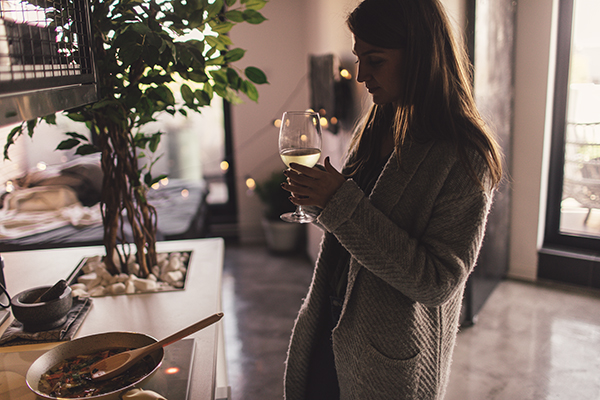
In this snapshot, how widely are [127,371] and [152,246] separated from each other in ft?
2.28

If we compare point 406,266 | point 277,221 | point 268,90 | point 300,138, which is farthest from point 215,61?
point 268,90

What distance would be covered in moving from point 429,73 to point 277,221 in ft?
10.5

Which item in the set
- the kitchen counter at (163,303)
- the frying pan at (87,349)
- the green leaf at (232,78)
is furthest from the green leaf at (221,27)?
the frying pan at (87,349)

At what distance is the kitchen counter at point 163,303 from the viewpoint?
3.32 ft

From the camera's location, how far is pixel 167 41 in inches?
46.1

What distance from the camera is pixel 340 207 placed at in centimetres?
93

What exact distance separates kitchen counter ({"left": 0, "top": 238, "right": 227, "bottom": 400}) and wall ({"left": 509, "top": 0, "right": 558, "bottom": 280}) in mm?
2282

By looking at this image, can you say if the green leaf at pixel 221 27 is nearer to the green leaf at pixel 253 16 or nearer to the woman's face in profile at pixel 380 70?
the green leaf at pixel 253 16

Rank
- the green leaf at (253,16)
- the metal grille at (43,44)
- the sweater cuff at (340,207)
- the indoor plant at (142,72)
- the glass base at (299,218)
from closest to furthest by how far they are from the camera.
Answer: the metal grille at (43,44)
the sweater cuff at (340,207)
the glass base at (299,218)
the indoor plant at (142,72)
the green leaf at (253,16)

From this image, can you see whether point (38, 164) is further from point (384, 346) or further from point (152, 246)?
point (384, 346)

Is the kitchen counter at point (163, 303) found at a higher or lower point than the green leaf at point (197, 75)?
lower

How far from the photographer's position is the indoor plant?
117 centimetres

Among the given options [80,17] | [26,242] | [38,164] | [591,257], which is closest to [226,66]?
[80,17]

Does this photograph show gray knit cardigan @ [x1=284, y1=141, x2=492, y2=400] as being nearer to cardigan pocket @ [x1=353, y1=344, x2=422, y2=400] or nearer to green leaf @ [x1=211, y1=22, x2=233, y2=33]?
cardigan pocket @ [x1=353, y1=344, x2=422, y2=400]
